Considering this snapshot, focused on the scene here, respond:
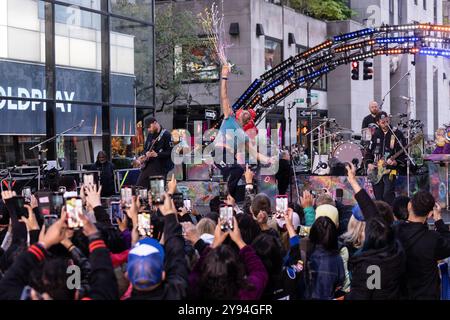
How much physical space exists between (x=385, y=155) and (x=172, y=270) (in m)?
10.1

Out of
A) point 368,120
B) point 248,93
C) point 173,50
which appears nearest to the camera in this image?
point 368,120

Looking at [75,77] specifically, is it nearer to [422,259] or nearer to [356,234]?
[356,234]

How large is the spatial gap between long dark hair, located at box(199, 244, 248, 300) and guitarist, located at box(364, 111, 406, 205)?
9358mm

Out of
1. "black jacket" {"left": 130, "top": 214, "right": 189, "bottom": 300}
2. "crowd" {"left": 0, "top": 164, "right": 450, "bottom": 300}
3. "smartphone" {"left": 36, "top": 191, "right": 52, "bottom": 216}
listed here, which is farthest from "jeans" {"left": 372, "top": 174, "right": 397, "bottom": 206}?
"black jacket" {"left": 130, "top": 214, "right": 189, "bottom": 300}

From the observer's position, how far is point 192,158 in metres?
17.8

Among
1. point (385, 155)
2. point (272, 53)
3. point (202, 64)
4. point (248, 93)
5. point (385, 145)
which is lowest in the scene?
point (385, 155)

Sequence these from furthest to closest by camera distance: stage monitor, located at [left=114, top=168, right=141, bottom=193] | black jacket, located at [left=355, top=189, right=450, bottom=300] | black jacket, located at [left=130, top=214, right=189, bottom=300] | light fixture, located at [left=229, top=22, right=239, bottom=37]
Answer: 1. light fixture, located at [left=229, top=22, right=239, bottom=37]
2. stage monitor, located at [left=114, top=168, right=141, bottom=193]
3. black jacket, located at [left=355, top=189, right=450, bottom=300]
4. black jacket, located at [left=130, top=214, right=189, bottom=300]

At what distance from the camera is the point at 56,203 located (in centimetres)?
595

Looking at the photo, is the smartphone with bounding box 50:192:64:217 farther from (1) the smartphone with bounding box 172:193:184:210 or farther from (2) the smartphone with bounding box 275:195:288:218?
(2) the smartphone with bounding box 275:195:288:218

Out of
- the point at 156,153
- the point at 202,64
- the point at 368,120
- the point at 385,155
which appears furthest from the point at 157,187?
the point at 202,64

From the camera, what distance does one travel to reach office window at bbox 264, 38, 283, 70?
111 feet

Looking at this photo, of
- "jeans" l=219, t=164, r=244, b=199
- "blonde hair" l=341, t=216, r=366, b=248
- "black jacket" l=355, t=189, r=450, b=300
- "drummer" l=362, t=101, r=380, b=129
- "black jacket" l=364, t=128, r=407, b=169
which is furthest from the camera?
"drummer" l=362, t=101, r=380, b=129

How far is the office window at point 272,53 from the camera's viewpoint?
33938 millimetres
